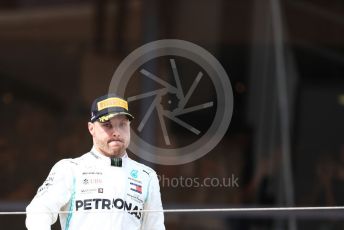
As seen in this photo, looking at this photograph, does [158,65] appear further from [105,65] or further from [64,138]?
[64,138]

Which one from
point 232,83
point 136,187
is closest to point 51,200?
point 136,187

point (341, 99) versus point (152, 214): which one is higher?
point (341, 99)

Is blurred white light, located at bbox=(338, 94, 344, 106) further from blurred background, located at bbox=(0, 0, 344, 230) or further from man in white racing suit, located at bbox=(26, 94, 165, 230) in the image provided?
man in white racing suit, located at bbox=(26, 94, 165, 230)

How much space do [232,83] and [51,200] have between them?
136 inches

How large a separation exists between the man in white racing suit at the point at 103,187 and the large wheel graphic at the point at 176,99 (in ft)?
6.82

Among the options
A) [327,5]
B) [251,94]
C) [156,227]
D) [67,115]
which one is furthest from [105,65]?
[156,227]

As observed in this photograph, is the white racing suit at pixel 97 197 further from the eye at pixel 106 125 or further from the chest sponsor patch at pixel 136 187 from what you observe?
the eye at pixel 106 125

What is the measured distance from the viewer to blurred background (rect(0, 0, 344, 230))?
6.16 m

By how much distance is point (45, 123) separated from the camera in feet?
20.7

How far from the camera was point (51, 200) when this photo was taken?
291cm

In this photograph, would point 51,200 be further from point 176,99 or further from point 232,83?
point 232,83

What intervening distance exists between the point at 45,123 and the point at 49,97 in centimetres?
18

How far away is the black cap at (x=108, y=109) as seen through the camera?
2.97m

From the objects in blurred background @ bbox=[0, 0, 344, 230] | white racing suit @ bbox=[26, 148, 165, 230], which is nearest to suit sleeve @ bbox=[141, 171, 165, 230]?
white racing suit @ bbox=[26, 148, 165, 230]
